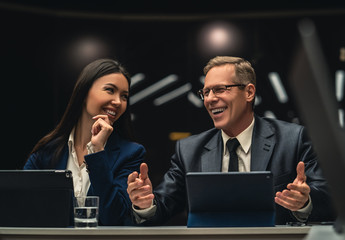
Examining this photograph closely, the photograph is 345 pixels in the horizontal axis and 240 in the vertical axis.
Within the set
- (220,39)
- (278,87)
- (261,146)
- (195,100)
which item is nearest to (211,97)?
(261,146)

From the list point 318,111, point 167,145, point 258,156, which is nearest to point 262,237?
point 258,156

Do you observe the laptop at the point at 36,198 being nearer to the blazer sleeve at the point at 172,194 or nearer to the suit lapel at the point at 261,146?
the blazer sleeve at the point at 172,194

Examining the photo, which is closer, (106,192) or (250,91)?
(106,192)

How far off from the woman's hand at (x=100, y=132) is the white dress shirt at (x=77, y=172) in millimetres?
85

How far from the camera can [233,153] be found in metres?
2.62

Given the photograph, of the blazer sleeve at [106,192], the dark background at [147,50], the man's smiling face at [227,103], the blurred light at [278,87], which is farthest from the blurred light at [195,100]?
the blazer sleeve at [106,192]

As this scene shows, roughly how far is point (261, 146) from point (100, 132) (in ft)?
2.65

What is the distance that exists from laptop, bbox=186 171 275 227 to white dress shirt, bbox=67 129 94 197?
2.62 ft

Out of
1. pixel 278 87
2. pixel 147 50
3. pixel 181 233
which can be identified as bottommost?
pixel 181 233

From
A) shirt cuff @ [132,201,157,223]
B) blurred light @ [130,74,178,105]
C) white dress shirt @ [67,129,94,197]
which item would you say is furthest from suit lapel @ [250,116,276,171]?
blurred light @ [130,74,178,105]

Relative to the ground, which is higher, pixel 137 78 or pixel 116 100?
pixel 137 78

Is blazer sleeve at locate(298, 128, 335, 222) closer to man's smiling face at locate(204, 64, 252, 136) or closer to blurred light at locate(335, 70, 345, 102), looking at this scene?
man's smiling face at locate(204, 64, 252, 136)

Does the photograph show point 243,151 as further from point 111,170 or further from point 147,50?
point 147,50

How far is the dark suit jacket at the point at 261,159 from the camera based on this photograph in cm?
247
